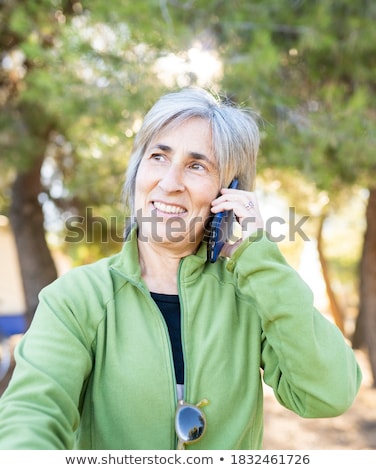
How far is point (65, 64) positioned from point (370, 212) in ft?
15.3

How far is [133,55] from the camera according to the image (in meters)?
3.90

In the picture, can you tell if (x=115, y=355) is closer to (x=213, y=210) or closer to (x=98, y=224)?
(x=213, y=210)

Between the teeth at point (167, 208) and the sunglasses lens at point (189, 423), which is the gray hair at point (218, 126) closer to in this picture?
the teeth at point (167, 208)

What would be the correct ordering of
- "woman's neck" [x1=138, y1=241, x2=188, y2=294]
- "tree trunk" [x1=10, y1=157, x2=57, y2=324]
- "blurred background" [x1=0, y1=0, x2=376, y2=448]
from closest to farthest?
"woman's neck" [x1=138, y1=241, x2=188, y2=294] < "blurred background" [x1=0, y1=0, x2=376, y2=448] < "tree trunk" [x1=10, y1=157, x2=57, y2=324]

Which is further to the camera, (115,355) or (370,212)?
(370,212)

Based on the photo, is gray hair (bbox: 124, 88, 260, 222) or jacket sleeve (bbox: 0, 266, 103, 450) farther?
gray hair (bbox: 124, 88, 260, 222)

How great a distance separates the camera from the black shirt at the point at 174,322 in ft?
4.93

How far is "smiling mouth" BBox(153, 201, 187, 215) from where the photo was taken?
1708 mm

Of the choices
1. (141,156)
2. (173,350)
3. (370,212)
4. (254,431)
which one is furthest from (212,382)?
(370,212)

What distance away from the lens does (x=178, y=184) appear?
1.71m

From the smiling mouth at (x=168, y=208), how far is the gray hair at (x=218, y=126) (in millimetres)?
179

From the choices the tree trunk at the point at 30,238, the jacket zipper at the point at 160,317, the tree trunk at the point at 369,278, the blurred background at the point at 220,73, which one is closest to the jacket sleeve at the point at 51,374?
the jacket zipper at the point at 160,317

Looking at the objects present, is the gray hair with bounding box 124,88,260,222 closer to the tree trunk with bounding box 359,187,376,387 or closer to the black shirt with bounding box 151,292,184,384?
the black shirt with bounding box 151,292,184,384

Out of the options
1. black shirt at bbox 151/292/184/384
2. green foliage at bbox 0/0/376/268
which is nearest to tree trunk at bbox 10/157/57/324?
green foliage at bbox 0/0/376/268
